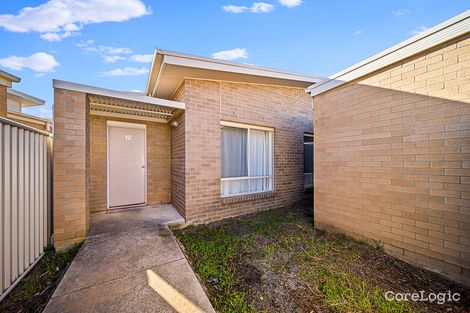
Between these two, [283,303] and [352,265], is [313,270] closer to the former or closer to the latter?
[352,265]

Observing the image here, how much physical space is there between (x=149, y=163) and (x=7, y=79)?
159 inches

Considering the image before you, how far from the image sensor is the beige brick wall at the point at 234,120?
14.3 ft

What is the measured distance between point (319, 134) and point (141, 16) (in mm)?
6094

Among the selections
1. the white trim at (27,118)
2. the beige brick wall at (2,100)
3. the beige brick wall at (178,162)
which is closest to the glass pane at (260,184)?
the beige brick wall at (178,162)

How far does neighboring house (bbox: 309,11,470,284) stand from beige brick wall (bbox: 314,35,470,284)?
0.04ft

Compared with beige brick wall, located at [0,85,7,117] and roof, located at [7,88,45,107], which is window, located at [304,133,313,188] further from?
roof, located at [7,88,45,107]

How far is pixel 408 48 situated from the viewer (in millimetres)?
2678

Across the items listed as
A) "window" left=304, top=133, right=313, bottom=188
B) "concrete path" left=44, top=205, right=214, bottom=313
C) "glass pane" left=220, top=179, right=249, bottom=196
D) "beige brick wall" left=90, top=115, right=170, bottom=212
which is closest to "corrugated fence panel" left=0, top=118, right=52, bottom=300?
"concrete path" left=44, top=205, right=214, bottom=313

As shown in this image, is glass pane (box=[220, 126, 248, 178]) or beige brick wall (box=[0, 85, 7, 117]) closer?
beige brick wall (box=[0, 85, 7, 117])

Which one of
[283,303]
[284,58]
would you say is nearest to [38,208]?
[283,303]

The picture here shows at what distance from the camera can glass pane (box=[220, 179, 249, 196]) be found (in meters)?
4.92

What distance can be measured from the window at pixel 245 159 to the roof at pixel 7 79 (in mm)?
5580

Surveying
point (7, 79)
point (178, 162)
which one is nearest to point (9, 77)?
point (7, 79)

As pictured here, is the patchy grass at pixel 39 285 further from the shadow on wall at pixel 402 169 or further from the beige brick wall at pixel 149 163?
the shadow on wall at pixel 402 169
